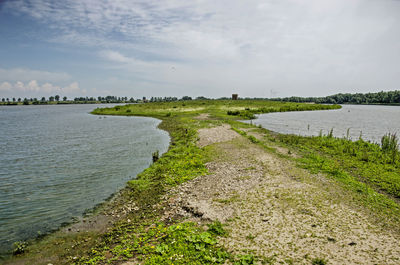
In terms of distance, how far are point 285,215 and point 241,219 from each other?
7.72ft

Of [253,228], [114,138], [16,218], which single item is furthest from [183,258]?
[114,138]

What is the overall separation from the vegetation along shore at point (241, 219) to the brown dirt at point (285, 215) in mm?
47

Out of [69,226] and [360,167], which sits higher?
[360,167]

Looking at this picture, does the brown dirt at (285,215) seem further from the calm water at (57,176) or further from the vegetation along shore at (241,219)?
the calm water at (57,176)

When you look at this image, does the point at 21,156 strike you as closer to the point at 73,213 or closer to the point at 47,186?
the point at 47,186

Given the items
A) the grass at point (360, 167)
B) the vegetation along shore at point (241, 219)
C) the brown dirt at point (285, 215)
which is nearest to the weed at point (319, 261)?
the vegetation along shore at point (241, 219)

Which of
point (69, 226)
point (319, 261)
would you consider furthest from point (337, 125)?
point (69, 226)

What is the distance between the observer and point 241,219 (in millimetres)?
10703

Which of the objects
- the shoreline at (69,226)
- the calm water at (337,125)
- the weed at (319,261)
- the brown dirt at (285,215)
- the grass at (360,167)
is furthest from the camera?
the calm water at (337,125)

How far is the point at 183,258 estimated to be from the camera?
8172 mm

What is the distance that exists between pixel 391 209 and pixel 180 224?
12085mm

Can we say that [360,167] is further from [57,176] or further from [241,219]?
[57,176]

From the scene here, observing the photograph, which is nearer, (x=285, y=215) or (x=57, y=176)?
(x=285, y=215)

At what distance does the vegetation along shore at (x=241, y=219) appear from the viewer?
8453 mm
